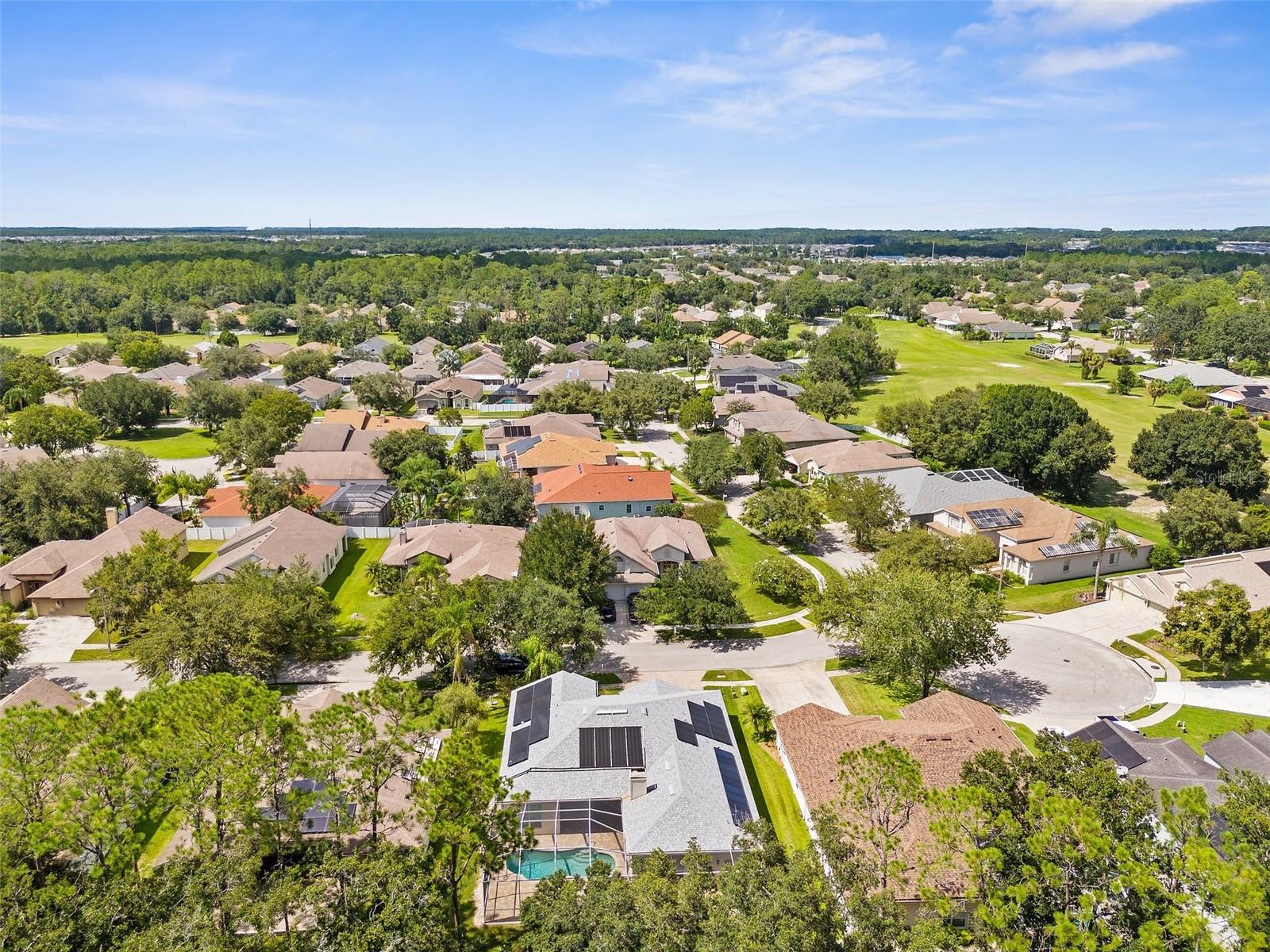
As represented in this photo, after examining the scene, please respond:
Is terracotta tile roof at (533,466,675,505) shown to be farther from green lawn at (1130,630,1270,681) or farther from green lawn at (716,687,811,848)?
green lawn at (1130,630,1270,681)

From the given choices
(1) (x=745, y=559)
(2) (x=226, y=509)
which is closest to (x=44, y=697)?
(2) (x=226, y=509)

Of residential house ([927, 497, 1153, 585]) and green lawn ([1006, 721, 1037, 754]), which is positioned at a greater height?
residential house ([927, 497, 1153, 585])

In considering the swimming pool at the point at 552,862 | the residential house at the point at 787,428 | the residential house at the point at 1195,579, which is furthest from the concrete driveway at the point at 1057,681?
the residential house at the point at 787,428

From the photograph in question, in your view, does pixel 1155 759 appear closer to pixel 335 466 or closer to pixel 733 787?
pixel 733 787

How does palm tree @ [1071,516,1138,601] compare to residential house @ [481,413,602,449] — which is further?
residential house @ [481,413,602,449]

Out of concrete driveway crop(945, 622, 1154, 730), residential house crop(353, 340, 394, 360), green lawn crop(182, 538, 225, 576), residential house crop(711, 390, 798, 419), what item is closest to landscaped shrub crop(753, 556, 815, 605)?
concrete driveway crop(945, 622, 1154, 730)

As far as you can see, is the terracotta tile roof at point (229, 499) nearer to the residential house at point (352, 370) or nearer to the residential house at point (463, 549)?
the residential house at point (463, 549)
